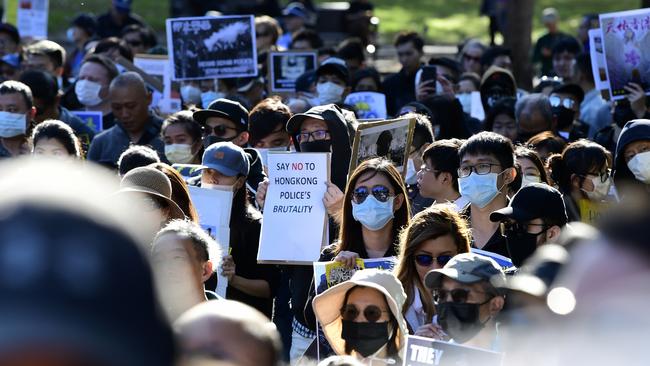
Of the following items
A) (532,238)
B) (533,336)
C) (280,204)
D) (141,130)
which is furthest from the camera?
(141,130)

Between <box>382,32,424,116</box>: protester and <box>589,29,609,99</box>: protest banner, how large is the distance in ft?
7.60

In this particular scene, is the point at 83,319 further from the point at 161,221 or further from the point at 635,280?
the point at 161,221

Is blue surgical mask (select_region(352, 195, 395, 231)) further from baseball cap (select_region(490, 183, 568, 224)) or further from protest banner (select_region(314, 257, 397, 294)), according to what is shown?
baseball cap (select_region(490, 183, 568, 224))

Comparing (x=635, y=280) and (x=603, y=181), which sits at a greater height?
(x=603, y=181)

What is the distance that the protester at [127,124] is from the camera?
9.09 metres

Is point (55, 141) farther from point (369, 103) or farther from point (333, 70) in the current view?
point (333, 70)

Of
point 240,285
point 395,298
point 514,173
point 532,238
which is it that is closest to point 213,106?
point 240,285

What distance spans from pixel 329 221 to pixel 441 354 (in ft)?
9.04

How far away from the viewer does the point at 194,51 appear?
36.3 ft

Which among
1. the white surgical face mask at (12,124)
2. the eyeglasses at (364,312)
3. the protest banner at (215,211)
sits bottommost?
the eyeglasses at (364,312)

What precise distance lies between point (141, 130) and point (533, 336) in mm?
8207

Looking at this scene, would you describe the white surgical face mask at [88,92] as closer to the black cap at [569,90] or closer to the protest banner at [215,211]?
the black cap at [569,90]

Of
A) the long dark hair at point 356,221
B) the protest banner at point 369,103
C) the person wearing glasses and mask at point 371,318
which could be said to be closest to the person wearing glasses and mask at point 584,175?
the long dark hair at point 356,221

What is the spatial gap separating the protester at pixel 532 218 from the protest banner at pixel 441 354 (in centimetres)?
149
